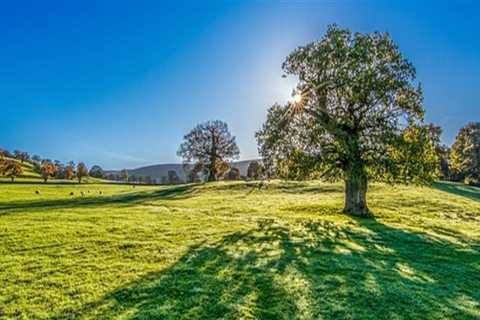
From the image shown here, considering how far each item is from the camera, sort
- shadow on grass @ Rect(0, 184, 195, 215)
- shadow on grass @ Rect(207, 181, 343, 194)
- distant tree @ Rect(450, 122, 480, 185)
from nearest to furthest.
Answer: shadow on grass @ Rect(0, 184, 195, 215), shadow on grass @ Rect(207, 181, 343, 194), distant tree @ Rect(450, 122, 480, 185)

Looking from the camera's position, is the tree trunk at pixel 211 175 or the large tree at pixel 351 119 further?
the tree trunk at pixel 211 175

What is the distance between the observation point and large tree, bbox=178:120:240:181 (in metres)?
56.9

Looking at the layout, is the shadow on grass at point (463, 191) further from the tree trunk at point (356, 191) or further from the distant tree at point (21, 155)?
the distant tree at point (21, 155)

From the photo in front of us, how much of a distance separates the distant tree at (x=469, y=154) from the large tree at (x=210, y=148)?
134ft

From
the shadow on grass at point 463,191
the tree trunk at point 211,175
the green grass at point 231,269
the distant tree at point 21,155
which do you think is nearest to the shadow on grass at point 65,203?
the green grass at point 231,269

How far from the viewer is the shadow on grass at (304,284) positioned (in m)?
6.31

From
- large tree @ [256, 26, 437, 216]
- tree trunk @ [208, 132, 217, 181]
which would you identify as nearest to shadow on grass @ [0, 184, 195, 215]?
large tree @ [256, 26, 437, 216]

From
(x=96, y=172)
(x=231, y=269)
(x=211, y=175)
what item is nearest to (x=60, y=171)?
(x=96, y=172)

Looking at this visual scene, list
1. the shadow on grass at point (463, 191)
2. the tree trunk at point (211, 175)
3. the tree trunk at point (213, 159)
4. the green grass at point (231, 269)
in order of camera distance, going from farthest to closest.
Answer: the tree trunk at point (211, 175) → the tree trunk at point (213, 159) → the shadow on grass at point (463, 191) → the green grass at point (231, 269)

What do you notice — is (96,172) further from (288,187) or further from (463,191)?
(463,191)

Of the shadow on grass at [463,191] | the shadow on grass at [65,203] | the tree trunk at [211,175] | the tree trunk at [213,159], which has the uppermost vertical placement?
the tree trunk at [213,159]

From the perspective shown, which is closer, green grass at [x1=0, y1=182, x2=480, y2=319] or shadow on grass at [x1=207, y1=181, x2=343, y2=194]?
green grass at [x1=0, y1=182, x2=480, y2=319]

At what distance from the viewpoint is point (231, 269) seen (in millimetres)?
8719

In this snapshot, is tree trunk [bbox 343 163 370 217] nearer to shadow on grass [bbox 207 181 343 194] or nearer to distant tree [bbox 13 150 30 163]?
shadow on grass [bbox 207 181 343 194]
